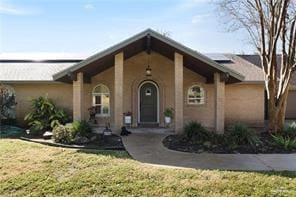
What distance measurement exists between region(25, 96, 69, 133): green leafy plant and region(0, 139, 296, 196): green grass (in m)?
5.50

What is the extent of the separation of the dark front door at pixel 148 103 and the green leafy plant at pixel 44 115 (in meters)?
3.87

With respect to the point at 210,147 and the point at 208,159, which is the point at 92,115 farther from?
the point at 208,159

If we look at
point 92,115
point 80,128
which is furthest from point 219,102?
point 92,115

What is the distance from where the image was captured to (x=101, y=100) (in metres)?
17.9

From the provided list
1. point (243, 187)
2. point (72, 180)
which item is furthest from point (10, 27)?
point (243, 187)

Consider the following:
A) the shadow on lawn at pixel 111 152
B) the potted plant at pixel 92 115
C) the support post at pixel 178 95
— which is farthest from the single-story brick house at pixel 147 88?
the shadow on lawn at pixel 111 152

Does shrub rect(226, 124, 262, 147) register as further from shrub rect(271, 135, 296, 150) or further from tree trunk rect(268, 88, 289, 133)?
tree trunk rect(268, 88, 289, 133)

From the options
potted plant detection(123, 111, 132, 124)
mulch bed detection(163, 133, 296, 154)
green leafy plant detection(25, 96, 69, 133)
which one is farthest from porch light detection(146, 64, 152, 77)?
mulch bed detection(163, 133, 296, 154)

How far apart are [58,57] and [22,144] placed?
408 inches

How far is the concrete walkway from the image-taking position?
9.85 metres

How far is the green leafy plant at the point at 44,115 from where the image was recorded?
15.9 meters

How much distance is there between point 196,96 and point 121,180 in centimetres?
1011

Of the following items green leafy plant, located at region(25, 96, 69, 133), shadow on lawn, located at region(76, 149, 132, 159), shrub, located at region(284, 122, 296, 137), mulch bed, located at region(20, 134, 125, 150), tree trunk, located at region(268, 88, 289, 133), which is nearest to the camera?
shadow on lawn, located at region(76, 149, 132, 159)

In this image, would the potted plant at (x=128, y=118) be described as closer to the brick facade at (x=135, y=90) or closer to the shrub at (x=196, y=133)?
the brick facade at (x=135, y=90)
